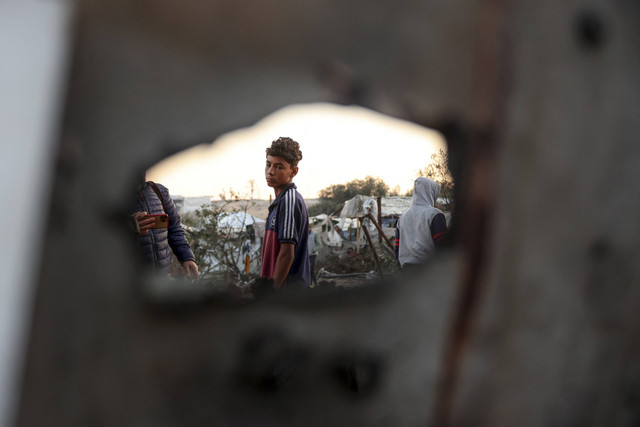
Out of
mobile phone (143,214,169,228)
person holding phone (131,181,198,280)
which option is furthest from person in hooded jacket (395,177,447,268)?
mobile phone (143,214,169,228)

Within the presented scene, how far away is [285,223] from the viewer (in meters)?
1.67

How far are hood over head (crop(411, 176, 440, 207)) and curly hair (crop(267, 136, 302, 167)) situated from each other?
122 centimetres

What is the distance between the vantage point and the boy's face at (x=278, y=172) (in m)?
1.69

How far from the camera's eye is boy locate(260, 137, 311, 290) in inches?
62.4

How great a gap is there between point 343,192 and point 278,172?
34.6ft

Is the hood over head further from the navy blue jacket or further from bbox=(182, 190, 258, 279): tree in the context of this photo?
bbox=(182, 190, 258, 279): tree

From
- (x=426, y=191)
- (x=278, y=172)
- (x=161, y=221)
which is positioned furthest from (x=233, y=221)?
(x=161, y=221)

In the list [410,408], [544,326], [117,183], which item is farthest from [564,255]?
[117,183]

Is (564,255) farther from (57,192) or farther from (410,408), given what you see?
(57,192)

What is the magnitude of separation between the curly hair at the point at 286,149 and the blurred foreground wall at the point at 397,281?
125 cm

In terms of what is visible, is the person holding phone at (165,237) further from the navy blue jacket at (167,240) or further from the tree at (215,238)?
the tree at (215,238)

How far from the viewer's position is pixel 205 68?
1.23 ft

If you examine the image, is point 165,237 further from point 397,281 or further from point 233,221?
point 233,221

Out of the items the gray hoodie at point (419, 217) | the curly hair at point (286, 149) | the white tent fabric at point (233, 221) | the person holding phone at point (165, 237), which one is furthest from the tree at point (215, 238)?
the curly hair at point (286, 149)
